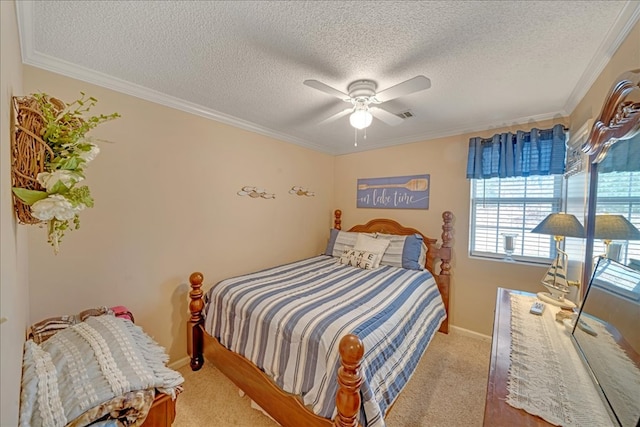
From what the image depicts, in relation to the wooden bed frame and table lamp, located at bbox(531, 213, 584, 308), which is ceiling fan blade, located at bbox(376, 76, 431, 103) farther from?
the wooden bed frame

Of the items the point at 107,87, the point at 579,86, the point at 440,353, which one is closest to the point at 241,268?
the point at 107,87

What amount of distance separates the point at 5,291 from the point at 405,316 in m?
2.04

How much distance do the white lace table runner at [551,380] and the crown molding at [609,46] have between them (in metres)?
1.58

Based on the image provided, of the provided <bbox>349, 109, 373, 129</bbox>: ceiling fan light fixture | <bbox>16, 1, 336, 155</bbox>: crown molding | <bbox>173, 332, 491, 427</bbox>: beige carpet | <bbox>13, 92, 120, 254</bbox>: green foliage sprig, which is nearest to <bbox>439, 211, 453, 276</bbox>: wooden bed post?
<bbox>173, 332, 491, 427</bbox>: beige carpet

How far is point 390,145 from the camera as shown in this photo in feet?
11.2

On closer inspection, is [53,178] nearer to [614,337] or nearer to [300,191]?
[614,337]

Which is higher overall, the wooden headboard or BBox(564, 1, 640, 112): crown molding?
BBox(564, 1, 640, 112): crown molding

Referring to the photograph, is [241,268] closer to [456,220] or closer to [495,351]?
[495,351]

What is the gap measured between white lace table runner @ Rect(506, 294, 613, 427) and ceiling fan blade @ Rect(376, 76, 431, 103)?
4.97 feet

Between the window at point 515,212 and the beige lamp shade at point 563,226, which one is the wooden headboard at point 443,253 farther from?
the beige lamp shade at point 563,226

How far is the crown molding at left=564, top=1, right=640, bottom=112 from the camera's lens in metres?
1.12

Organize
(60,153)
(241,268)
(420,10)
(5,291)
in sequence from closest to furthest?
(5,291)
(60,153)
(420,10)
(241,268)

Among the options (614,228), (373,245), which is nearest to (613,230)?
(614,228)

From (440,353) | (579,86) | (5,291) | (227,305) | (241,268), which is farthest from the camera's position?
(241,268)
